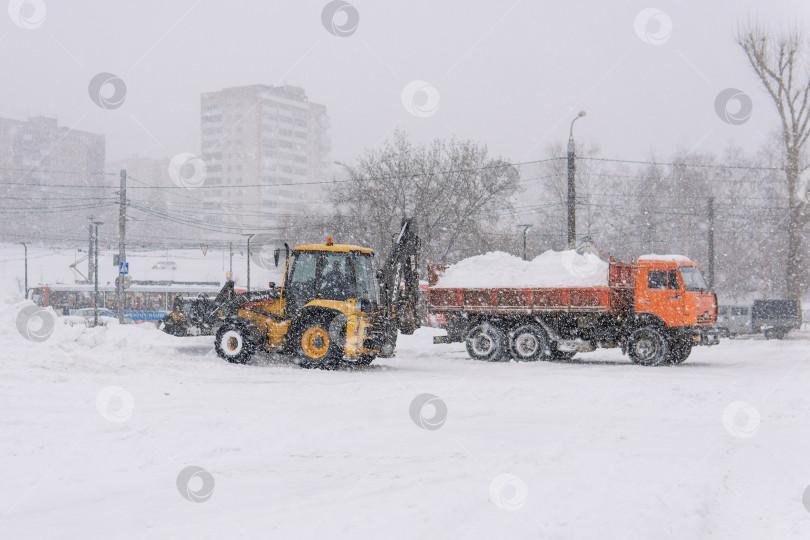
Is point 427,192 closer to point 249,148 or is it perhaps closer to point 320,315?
point 320,315

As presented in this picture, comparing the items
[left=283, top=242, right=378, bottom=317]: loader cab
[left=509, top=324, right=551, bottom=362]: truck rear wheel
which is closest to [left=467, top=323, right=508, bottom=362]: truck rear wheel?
[left=509, top=324, right=551, bottom=362]: truck rear wheel

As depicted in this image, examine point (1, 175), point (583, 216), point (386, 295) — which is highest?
point (1, 175)

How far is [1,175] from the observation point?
97375 millimetres

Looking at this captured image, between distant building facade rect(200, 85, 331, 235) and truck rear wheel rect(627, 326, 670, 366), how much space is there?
287 feet

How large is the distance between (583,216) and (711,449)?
5300 cm

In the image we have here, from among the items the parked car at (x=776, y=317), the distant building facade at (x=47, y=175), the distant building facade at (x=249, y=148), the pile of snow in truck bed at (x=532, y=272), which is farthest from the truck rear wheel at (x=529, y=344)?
the distant building facade at (x=249, y=148)

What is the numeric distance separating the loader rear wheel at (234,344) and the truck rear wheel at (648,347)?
897cm

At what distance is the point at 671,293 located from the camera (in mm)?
18047

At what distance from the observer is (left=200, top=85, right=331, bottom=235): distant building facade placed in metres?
107

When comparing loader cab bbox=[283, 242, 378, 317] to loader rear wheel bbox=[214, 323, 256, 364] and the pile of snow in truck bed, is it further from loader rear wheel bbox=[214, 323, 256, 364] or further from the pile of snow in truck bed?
the pile of snow in truck bed

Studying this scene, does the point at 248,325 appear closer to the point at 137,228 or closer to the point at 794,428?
the point at 794,428

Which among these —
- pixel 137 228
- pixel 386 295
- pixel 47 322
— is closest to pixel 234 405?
pixel 386 295

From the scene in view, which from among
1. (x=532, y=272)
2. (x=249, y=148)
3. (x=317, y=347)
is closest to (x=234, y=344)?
(x=317, y=347)

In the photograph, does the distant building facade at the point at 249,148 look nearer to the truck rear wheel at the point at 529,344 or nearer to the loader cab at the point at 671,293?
the truck rear wheel at the point at 529,344
